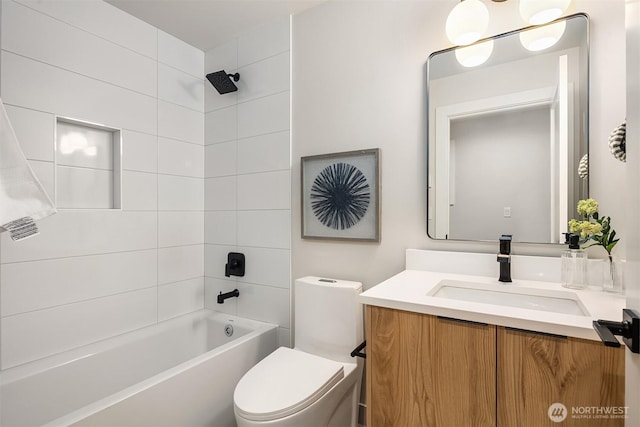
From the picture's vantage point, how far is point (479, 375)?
3.04 feet

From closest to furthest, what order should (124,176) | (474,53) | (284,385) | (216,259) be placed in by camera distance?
(284,385) → (474,53) → (124,176) → (216,259)

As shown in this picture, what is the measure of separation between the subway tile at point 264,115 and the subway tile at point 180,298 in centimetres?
114

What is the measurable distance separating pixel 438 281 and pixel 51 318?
74.8 inches

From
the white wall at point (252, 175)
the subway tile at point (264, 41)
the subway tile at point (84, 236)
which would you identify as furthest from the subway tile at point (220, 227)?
the subway tile at point (264, 41)

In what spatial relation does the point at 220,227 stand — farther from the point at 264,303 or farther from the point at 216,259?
the point at 264,303

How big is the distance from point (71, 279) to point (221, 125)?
1322 millimetres

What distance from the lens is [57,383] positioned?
4.99 ft

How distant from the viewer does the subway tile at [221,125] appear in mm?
2248

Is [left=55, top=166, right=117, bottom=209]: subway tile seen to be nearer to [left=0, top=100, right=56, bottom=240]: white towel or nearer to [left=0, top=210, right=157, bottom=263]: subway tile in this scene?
[left=0, top=210, right=157, bottom=263]: subway tile

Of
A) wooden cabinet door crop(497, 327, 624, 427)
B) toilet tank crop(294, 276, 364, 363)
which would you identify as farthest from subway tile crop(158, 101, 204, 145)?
wooden cabinet door crop(497, 327, 624, 427)

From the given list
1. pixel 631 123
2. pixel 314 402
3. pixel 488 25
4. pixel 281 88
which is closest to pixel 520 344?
pixel 631 123

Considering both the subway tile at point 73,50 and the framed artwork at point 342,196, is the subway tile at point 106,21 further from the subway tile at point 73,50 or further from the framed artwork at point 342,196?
the framed artwork at point 342,196

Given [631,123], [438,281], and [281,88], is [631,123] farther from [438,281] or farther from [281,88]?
[281,88]

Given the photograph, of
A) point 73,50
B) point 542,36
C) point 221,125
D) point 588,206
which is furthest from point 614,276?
point 73,50
